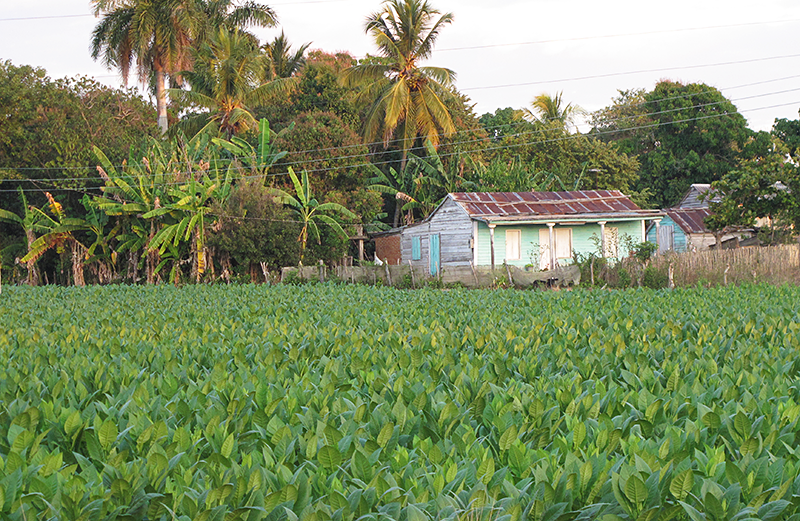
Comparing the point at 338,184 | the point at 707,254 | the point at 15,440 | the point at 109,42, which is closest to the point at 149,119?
the point at 109,42

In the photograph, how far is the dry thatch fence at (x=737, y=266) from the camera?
20031 millimetres

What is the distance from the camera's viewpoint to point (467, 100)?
48406 mm

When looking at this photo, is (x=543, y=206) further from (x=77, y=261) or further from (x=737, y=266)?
(x=77, y=261)

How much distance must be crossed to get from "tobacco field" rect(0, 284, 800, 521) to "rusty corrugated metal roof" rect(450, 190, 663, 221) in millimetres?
23299

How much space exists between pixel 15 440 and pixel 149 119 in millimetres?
41945

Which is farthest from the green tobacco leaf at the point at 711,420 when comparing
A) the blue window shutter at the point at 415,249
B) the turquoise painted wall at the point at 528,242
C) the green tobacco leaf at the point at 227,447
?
the blue window shutter at the point at 415,249

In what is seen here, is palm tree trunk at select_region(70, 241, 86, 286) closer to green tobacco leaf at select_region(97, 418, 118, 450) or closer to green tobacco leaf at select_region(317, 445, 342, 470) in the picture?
green tobacco leaf at select_region(97, 418, 118, 450)

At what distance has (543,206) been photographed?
31438mm

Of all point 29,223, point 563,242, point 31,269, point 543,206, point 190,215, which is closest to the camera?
point 190,215

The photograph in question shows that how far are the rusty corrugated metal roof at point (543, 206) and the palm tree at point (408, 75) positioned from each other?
23.6 ft

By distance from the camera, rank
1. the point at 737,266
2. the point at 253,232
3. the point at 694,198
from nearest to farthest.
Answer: the point at 737,266 → the point at 253,232 → the point at 694,198

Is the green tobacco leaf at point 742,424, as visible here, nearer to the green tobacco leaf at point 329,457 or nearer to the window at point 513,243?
the green tobacco leaf at point 329,457

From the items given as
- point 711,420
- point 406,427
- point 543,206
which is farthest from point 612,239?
point 406,427

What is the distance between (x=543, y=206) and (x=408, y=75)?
1141cm
